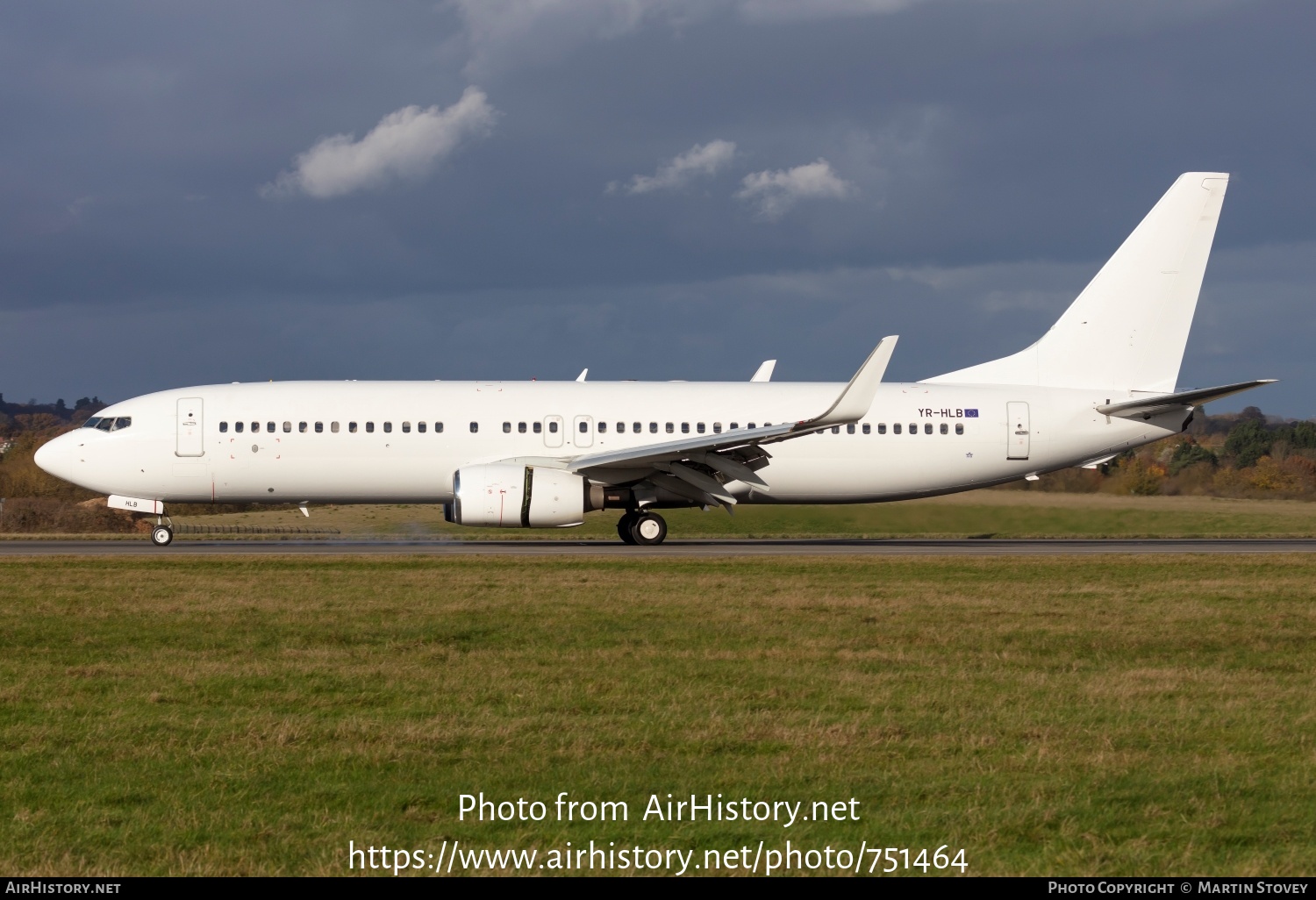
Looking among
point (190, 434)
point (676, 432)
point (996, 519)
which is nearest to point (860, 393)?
point (676, 432)

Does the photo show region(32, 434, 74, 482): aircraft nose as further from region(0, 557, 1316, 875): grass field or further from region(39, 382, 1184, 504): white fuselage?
region(0, 557, 1316, 875): grass field

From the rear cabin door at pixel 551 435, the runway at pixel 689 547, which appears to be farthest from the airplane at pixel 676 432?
the runway at pixel 689 547

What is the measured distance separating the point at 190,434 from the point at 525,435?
719cm

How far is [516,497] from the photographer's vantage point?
27234 millimetres

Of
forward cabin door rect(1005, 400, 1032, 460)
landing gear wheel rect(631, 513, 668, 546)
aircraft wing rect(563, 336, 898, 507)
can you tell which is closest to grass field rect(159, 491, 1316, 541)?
forward cabin door rect(1005, 400, 1032, 460)

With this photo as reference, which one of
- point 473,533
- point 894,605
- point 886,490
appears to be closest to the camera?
point 894,605

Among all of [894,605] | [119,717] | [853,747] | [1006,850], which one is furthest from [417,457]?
[1006,850]

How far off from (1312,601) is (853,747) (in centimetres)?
1187

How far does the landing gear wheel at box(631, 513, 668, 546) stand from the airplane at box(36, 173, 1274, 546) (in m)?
0.04

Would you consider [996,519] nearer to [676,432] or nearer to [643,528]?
[676,432]

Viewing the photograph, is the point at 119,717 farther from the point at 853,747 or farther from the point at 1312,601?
the point at 1312,601

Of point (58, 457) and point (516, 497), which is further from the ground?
point (58, 457)

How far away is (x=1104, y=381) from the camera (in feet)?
105

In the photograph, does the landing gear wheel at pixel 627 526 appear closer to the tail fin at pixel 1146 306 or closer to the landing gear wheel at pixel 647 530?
the landing gear wheel at pixel 647 530
